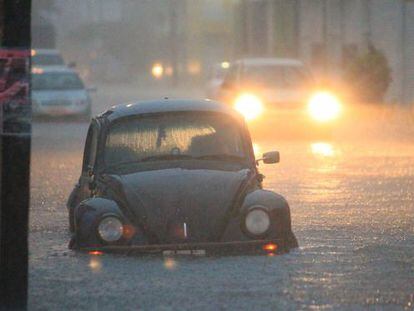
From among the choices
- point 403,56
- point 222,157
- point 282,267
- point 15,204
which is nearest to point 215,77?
point 403,56

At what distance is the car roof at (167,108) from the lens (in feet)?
42.3

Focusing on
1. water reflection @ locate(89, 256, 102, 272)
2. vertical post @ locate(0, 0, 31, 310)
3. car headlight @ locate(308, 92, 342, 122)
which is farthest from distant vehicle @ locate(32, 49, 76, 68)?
vertical post @ locate(0, 0, 31, 310)

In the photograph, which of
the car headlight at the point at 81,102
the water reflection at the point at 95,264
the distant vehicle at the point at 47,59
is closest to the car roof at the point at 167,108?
the water reflection at the point at 95,264

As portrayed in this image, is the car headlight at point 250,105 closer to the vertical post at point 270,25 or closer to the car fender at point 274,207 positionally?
the car fender at point 274,207

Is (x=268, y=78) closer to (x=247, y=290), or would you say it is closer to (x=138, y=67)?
(x=247, y=290)

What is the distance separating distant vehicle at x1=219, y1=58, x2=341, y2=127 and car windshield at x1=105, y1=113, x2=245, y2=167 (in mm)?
16619

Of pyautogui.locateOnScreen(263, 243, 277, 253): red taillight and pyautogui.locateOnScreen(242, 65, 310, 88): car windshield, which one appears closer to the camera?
pyautogui.locateOnScreen(263, 243, 277, 253): red taillight

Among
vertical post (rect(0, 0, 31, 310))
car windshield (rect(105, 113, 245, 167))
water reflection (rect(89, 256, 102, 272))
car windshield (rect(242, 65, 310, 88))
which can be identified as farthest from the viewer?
car windshield (rect(242, 65, 310, 88))

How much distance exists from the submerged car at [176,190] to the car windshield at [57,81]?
2480 centimetres

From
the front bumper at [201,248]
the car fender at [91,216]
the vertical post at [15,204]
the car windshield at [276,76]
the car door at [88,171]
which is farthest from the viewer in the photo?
the car windshield at [276,76]

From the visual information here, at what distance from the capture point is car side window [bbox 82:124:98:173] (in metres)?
13.0

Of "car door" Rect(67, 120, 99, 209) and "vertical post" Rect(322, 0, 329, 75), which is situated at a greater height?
"vertical post" Rect(322, 0, 329, 75)

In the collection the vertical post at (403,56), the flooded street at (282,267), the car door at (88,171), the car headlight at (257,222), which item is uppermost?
the vertical post at (403,56)

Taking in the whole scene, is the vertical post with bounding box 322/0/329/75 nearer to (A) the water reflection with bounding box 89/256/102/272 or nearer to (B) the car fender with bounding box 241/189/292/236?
(B) the car fender with bounding box 241/189/292/236
